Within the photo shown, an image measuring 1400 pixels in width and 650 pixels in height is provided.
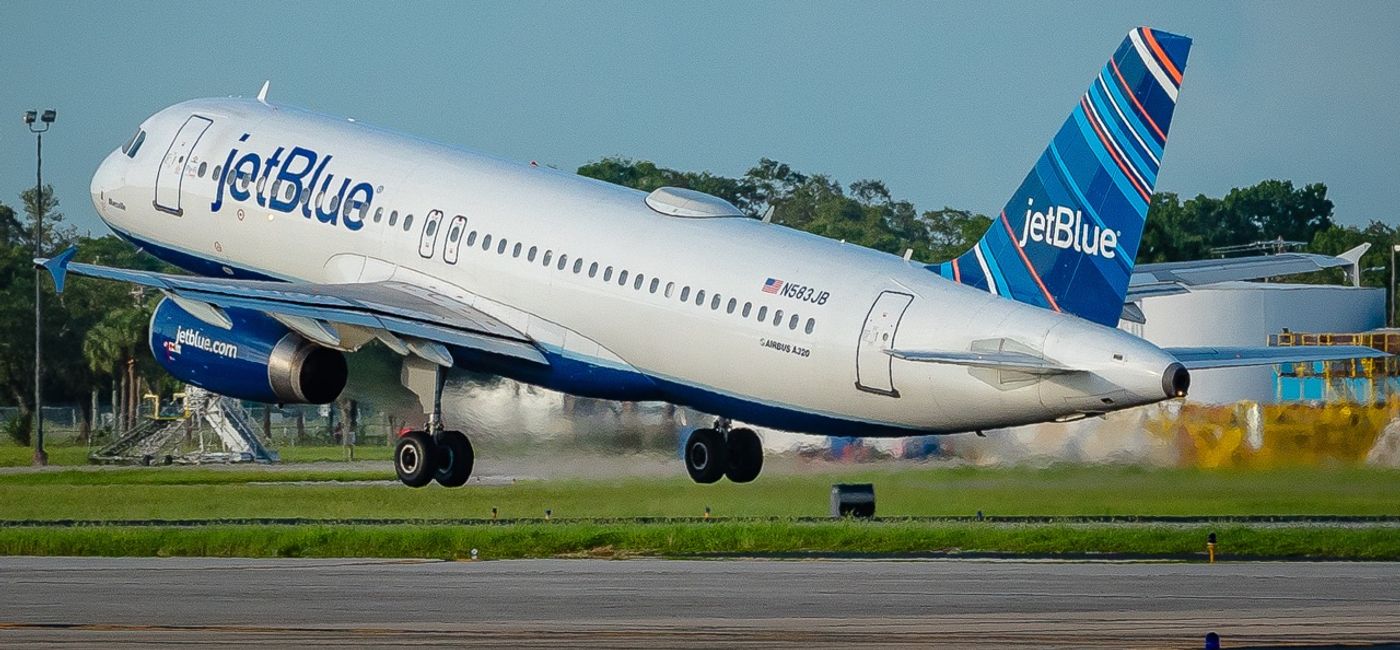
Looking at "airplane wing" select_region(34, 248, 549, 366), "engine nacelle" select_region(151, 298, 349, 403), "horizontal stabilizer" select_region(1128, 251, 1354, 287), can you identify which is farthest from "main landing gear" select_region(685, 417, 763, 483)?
"horizontal stabilizer" select_region(1128, 251, 1354, 287)

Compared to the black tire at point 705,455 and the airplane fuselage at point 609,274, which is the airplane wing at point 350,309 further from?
the black tire at point 705,455

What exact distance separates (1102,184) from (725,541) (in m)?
8.65

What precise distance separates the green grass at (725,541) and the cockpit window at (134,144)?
1063cm

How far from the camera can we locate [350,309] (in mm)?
43031

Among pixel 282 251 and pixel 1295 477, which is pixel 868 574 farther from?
pixel 282 251

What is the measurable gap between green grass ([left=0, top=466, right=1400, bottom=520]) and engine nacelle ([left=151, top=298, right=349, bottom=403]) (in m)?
5.86

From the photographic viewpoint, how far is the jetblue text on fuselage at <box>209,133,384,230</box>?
150ft

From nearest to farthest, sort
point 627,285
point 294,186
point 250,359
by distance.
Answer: point 627,285 → point 250,359 → point 294,186

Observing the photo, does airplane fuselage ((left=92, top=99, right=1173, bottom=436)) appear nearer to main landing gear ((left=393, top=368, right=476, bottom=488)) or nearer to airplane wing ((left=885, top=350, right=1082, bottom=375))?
airplane wing ((left=885, top=350, right=1082, bottom=375))

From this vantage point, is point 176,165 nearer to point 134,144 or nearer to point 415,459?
point 134,144

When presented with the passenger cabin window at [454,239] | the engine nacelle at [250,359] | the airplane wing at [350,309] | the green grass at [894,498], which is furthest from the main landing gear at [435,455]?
the green grass at [894,498]

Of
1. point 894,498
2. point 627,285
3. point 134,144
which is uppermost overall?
point 134,144

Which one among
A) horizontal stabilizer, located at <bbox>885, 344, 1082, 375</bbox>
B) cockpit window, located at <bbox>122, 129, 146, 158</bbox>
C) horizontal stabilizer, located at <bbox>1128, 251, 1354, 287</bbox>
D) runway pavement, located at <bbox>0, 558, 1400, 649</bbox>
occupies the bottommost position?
runway pavement, located at <bbox>0, 558, 1400, 649</bbox>

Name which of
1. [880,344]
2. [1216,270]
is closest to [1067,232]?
[880,344]
